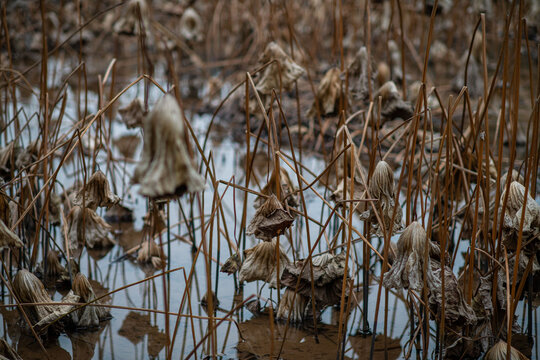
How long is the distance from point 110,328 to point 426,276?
2.19ft

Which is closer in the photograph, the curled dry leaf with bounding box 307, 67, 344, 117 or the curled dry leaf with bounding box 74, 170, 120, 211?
the curled dry leaf with bounding box 74, 170, 120, 211

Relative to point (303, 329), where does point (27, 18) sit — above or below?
above

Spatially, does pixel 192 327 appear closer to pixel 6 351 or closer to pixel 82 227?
pixel 6 351

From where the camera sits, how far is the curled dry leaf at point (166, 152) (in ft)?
2.05

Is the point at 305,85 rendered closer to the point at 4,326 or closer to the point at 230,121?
the point at 230,121

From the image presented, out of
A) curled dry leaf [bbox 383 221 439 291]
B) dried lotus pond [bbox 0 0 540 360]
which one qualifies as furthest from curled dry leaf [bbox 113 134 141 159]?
curled dry leaf [bbox 383 221 439 291]

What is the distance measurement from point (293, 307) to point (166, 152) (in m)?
0.71

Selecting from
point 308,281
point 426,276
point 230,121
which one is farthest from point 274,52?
point 230,121

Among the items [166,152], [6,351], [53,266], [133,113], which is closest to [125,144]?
[133,113]

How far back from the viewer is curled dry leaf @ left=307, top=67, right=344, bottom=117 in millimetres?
1521

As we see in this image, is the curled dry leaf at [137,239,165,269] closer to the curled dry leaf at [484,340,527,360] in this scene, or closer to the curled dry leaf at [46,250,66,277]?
the curled dry leaf at [46,250,66,277]

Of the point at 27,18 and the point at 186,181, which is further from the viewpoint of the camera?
the point at 27,18

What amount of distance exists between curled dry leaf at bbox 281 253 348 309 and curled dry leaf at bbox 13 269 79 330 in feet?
1.36

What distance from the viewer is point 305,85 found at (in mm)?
3375
